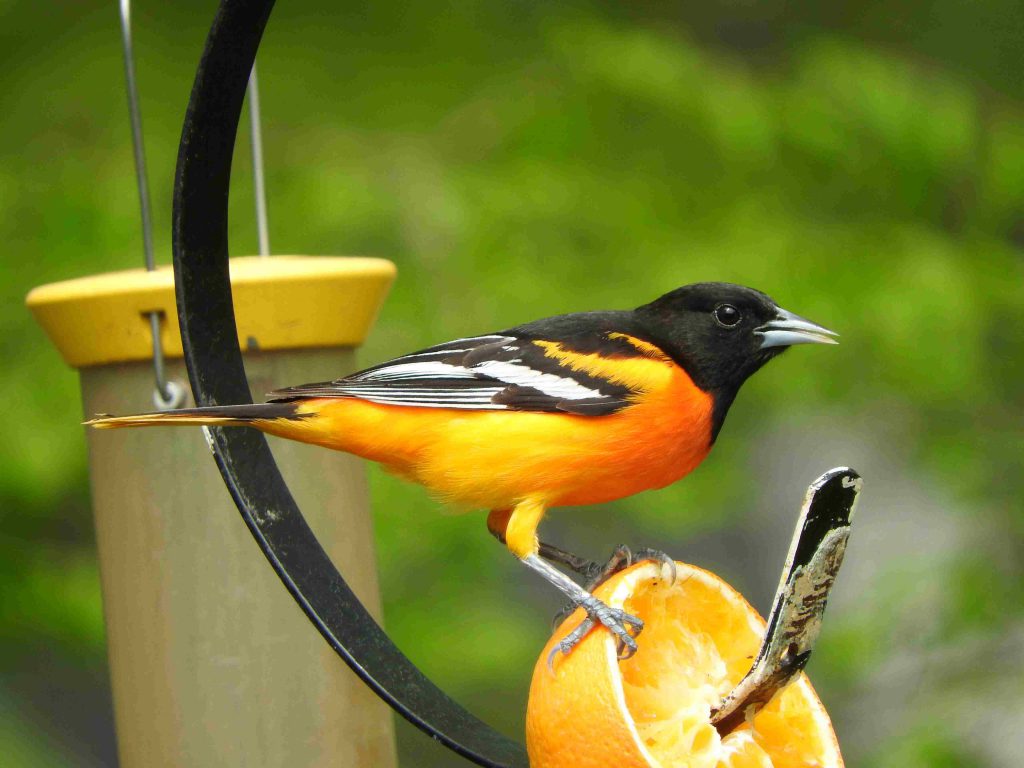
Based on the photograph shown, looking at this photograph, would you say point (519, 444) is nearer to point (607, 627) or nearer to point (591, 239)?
point (607, 627)

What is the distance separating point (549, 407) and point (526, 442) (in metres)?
0.08

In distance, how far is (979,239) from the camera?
11.3 feet

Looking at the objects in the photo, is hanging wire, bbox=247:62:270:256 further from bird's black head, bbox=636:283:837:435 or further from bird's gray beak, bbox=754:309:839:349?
bird's gray beak, bbox=754:309:839:349

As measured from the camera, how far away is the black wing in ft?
6.42

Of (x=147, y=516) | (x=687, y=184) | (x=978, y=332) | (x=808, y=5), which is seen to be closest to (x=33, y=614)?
(x=147, y=516)

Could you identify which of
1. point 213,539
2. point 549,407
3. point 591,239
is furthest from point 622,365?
point 591,239

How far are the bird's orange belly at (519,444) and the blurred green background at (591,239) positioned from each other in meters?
1.22

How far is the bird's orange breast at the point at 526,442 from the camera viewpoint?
75.5 inches

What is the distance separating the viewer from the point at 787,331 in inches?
82.5

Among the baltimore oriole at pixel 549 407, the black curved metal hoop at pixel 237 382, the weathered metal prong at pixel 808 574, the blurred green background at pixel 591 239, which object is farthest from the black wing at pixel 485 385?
the blurred green background at pixel 591 239

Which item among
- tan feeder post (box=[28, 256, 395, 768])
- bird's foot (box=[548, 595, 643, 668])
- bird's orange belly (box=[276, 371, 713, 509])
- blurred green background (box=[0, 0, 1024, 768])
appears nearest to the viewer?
bird's foot (box=[548, 595, 643, 668])

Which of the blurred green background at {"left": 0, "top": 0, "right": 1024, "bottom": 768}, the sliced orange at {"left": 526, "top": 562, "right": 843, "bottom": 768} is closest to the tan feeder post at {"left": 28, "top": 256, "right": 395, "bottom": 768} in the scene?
the sliced orange at {"left": 526, "top": 562, "right": 843, "bottom": 768}

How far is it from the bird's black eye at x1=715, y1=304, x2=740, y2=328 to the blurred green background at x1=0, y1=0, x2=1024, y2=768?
1.13m

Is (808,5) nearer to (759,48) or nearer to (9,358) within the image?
(759,48)
